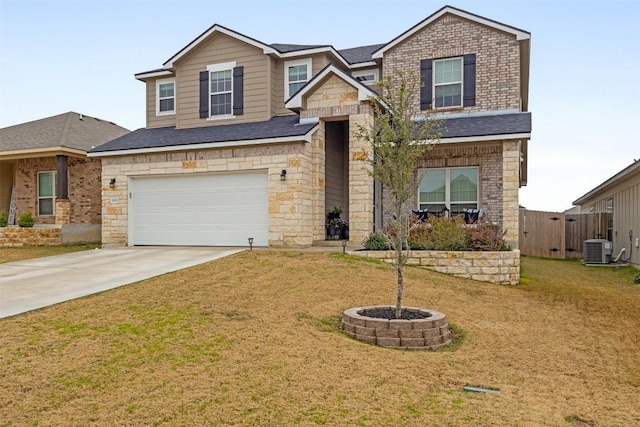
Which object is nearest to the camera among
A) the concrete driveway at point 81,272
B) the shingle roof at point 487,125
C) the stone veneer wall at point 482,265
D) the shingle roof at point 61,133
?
the concrete driveway at point 81,272

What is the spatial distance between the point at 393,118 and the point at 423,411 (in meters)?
4.29

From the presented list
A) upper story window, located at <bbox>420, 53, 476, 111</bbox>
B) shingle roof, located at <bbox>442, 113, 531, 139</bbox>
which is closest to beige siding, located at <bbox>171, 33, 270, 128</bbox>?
upper story window, located at <bbox>420, 53, 476, 111</bbox>

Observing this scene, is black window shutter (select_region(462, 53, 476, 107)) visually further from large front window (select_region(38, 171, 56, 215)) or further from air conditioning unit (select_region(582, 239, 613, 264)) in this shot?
large front window (select_region(38, 171, 56, 215))

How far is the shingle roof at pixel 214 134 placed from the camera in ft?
47.1

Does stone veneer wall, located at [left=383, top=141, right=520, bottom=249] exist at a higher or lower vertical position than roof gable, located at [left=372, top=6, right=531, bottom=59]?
lower

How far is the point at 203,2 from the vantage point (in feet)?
51.4

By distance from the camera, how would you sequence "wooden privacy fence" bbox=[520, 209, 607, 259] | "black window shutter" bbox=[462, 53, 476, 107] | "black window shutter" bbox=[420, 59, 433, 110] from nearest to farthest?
"black window shutter" bbox=[462, 53, 476, 107], "black window shutter" bbox=[420, 59, 433, 110], "wooden privacy fence" bbox=[520, 209, 607, 259]

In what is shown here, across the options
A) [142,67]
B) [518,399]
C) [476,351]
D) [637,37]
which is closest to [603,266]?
[637,37]

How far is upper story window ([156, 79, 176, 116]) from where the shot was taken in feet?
61.2

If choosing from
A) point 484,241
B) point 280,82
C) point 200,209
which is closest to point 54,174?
point 200,209

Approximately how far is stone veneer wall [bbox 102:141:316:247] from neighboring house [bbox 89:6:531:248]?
0.11 feet

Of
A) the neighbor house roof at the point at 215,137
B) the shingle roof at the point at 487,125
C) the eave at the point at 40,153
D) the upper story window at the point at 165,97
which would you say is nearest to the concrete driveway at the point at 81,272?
the neighbor house roof at the point at 215,137

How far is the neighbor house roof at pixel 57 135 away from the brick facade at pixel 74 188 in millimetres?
862

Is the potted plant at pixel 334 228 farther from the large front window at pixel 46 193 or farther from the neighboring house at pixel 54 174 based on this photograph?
the large front window at pixel 46 193
